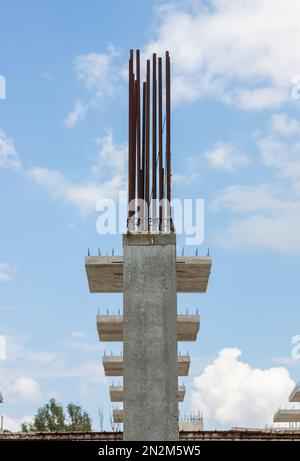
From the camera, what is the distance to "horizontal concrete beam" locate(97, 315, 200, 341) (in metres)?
27.3

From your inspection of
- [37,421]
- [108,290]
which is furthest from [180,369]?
[37,421]

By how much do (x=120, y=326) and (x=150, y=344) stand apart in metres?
12.5

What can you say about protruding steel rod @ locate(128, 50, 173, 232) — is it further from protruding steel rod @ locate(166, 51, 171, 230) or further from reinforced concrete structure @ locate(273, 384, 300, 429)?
reinforced concrete structure @ locate(273, 384, 300, 429)

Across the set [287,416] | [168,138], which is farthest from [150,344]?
[287,416]

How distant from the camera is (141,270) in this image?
51.0 feet

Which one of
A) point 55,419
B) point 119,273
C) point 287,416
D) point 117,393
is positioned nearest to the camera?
point 119,273

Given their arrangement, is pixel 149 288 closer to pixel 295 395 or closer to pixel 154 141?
pixel 154 141

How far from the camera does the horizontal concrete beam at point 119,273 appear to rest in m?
21.3

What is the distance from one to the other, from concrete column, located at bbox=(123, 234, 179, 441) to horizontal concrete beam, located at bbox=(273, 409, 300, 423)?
2593 centimetres

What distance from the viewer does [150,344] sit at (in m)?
15.3

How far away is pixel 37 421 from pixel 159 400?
51.3 meters

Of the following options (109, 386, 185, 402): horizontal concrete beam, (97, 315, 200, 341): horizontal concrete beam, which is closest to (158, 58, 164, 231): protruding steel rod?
(97, 315, 200, 341): horizontal concrete beam
